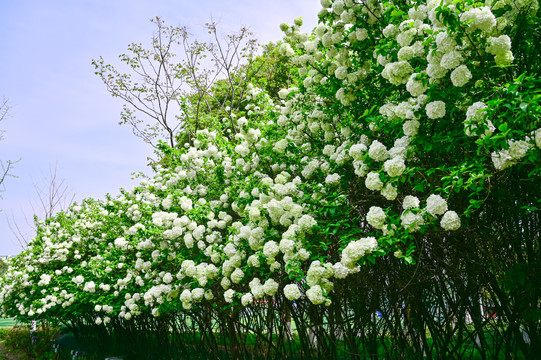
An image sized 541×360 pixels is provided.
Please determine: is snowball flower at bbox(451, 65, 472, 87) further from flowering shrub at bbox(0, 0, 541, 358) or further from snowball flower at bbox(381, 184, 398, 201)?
snowball flower at bbox(381, 184, 398, 201)

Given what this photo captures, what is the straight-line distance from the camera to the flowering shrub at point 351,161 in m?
2.54

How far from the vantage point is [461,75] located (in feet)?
8.24

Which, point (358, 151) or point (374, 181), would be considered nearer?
point (374, 181)

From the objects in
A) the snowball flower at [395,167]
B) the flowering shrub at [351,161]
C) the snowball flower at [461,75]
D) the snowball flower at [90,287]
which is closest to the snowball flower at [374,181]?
the flowering shrub at [351,161]

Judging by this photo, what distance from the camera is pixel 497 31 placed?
2643mm

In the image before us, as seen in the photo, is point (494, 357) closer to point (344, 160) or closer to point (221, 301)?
point (344, 160)

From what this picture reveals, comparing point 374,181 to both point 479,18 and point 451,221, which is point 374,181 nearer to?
point 451,221

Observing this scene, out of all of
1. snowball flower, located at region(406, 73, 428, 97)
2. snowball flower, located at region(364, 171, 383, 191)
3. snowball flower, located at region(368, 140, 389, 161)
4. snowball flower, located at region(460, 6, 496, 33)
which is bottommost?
snowball flower, located at region(364, 171, 383, 191)

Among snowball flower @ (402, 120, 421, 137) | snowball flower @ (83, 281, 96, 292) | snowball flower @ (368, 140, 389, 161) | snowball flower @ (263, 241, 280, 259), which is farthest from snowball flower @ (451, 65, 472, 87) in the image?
snowball flower @ (83, 281, 96, 292)

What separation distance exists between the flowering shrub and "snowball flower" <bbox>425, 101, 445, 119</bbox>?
15 millimetres

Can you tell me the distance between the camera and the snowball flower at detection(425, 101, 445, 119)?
267 centimetres

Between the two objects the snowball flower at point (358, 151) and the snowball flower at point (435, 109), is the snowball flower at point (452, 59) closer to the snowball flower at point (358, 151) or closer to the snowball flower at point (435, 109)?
the snowball flower at point (435, 109)

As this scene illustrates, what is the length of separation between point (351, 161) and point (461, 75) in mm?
1494

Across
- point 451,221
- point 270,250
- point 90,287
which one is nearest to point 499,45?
point 451,221
